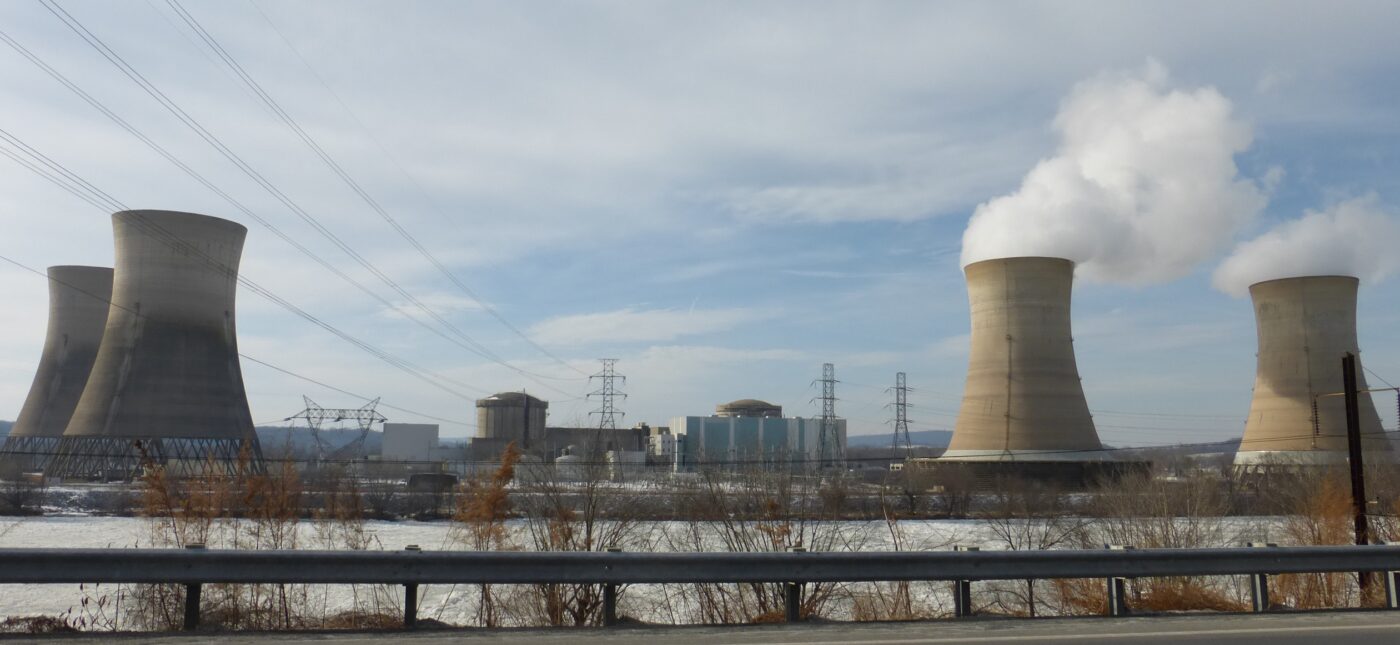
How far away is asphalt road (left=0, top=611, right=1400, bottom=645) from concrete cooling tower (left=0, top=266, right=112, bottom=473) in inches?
1844

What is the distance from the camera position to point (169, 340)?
33562 millimetres

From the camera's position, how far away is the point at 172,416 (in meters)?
34.6

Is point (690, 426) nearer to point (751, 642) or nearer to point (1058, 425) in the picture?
point (1058, 425)

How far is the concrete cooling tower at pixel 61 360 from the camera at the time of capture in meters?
45.0

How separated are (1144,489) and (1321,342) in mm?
9814

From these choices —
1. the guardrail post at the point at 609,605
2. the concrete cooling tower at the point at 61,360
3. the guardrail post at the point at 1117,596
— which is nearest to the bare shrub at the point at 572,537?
the guardrail post at the point at 609,605

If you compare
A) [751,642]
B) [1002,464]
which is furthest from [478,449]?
[751,642]

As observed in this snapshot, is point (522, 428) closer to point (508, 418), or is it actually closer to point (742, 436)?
point (508, 418)

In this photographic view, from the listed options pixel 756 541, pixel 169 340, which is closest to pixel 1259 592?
pixel 756 541

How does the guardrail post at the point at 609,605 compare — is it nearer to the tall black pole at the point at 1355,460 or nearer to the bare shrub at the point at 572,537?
the bare shrub at the point at 572,537

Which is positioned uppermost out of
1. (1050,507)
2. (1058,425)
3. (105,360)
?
(105,360)

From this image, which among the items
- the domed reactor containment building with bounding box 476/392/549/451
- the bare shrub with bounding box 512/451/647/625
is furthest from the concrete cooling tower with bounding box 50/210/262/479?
the domed reactor containment building with bounding box 476/392/549/451

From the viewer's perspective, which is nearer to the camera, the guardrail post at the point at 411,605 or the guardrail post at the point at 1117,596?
the guardrail post at the point at 411,605

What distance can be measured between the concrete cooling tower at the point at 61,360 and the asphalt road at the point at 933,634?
1844 inches
